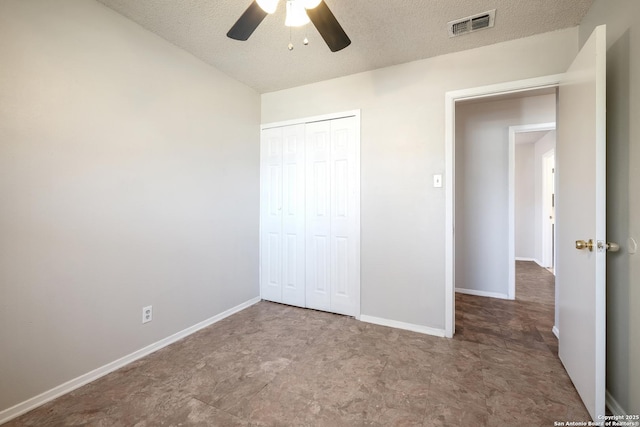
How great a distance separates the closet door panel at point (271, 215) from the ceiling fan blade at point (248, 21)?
1.65 metres

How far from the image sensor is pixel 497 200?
3496 millimetres

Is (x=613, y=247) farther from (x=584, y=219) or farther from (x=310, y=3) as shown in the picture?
(x=310, y=3)

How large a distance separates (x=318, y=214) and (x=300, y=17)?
1842 mm

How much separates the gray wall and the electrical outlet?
299 centimetres

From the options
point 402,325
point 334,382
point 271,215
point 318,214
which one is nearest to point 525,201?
point 402,325

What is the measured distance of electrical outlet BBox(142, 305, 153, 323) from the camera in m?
2.11

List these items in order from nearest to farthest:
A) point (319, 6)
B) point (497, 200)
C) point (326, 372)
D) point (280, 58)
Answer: point (319, 6), point (326, 372), point (280, 58), point (497, 200)

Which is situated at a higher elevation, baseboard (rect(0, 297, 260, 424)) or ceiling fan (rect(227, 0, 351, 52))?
ceiling fan (rect(227, 0, 351, 52))

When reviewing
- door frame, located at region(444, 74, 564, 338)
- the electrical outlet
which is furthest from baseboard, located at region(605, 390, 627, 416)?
the electrical outlet

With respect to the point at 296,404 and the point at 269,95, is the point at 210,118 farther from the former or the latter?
the point at 296,404

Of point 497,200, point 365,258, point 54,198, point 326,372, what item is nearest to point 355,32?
point 365,258

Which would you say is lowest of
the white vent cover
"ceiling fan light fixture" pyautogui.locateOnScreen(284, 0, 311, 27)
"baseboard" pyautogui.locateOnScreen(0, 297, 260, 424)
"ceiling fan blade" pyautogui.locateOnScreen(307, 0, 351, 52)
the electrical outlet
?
"baseboard" pyautogui.locateOnScreen(0, 297, 260, 424)

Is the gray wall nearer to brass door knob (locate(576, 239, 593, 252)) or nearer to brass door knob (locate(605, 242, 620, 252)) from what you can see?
brass door knob (locate(605, 242, 620, 252))

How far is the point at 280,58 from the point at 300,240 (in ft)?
6.02
